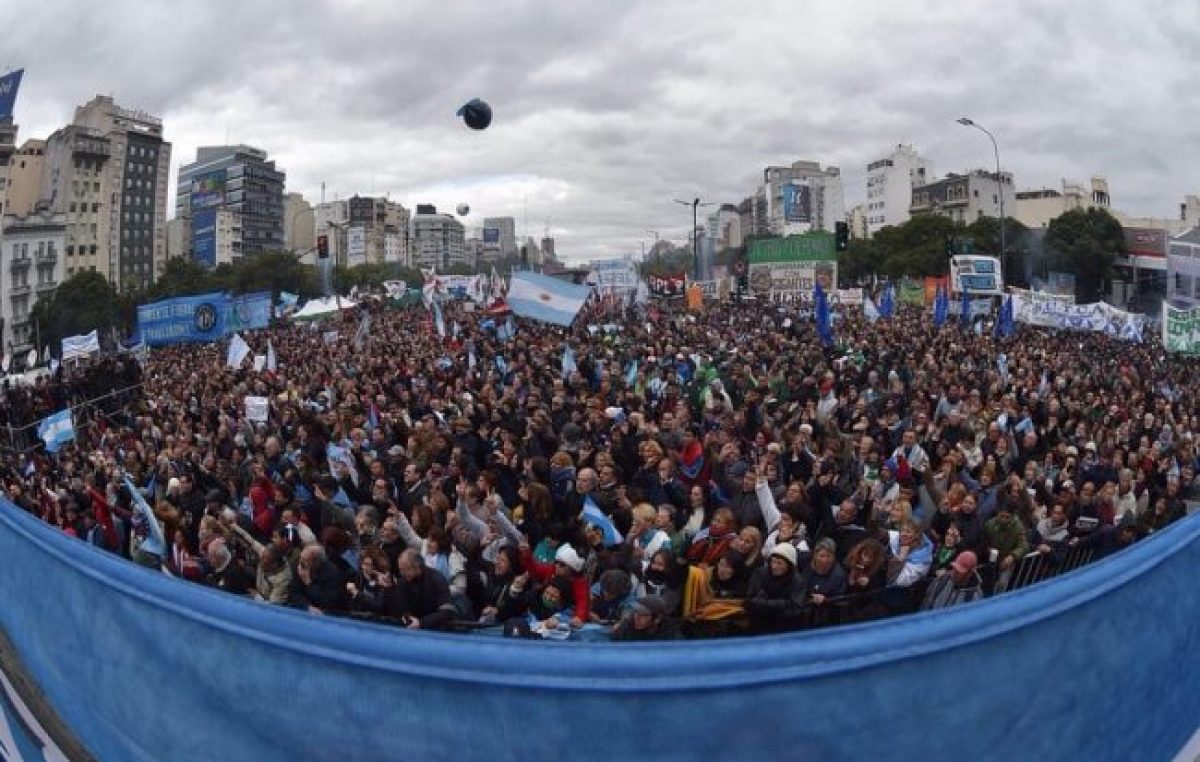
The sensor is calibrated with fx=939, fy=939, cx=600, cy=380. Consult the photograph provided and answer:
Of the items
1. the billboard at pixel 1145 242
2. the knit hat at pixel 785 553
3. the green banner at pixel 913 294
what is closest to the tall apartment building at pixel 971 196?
the billboard at pixel 1145 242

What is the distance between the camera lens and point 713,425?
11547mm

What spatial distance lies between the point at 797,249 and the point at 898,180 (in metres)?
120

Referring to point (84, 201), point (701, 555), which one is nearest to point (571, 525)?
point (701, 555)

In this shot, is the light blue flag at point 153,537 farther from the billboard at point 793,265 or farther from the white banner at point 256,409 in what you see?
the billboard at point 793,265

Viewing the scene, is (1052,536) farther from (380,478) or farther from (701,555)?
(380,478)

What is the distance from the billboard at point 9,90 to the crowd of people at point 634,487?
19.9 metres

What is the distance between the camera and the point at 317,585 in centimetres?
546

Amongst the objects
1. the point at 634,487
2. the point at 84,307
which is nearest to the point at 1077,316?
the point at 634,487

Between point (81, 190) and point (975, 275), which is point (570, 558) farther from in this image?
point (81, 190)

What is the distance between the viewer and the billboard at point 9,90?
32969 millimetres

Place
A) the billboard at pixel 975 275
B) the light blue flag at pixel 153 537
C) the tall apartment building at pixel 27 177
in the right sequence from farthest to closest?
the tall apartment building at pixel 27 177 < the billboard at pixel 975 275 < the light blue flag at pixel 153 537

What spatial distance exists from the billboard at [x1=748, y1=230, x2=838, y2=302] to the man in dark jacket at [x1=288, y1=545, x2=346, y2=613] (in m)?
39.5

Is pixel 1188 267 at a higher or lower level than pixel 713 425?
higher

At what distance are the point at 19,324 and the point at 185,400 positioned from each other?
229 ft
